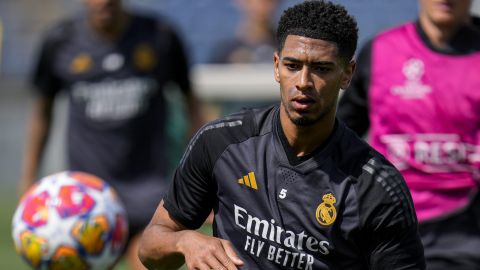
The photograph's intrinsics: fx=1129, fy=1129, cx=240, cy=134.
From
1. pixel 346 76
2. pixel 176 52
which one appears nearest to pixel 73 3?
pixel 176 52

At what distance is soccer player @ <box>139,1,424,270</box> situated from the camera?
4.22 m

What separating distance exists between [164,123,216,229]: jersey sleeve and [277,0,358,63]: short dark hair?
522 mm

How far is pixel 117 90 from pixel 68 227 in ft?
5.35

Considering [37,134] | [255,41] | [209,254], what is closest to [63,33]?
[37,134]

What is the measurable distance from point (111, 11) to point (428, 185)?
2664mm

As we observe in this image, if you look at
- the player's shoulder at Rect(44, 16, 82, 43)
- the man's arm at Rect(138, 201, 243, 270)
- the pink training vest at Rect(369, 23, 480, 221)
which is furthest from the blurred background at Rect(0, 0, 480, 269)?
the man's arm at Rect(138, 201, 243, 270)

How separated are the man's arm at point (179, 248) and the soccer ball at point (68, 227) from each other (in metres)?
1.39

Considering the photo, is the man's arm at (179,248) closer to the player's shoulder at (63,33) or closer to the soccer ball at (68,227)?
the soccer ball at (68,227)

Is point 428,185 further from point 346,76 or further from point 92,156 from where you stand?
point 92,156

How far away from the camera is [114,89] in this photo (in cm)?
739

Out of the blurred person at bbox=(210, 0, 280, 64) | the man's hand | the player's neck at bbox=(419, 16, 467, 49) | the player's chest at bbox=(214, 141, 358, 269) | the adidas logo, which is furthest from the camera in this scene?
the blurred person at bbox=(210, 0, 280, 64)

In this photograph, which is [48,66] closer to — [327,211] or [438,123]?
[438,123]

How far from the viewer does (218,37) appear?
50.4 ft

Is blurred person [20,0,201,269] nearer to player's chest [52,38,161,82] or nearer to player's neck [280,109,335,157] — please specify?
player's chest [52,38,161,82]
